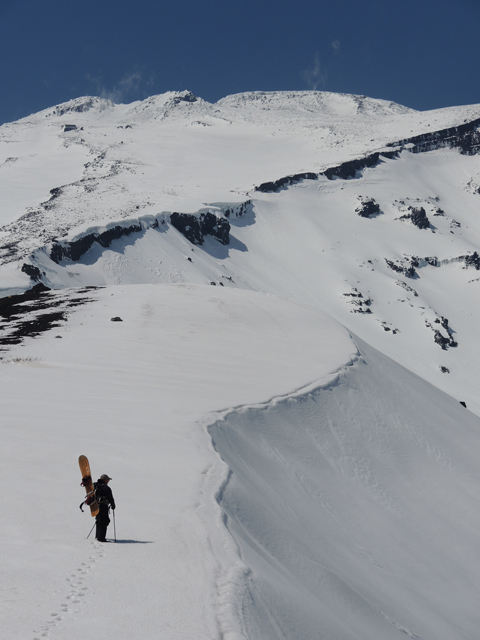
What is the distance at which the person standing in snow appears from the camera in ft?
23.6

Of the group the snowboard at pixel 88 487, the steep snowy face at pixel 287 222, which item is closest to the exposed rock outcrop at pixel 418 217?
the steep snowy face at pixel 287 222

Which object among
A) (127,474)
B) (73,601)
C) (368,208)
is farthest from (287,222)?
(73,601)

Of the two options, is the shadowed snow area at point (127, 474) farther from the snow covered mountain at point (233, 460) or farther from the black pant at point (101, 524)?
the black pant at point (101, 524)

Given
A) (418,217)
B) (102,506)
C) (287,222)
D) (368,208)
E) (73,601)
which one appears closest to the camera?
(73,601)

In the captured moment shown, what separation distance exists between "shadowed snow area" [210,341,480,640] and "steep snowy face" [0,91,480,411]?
146 ft

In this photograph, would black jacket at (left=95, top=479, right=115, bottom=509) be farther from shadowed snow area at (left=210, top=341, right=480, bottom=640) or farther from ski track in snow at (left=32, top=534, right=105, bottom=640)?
shadowed snow area at (left=210, top=341, right=480, bottom=640)

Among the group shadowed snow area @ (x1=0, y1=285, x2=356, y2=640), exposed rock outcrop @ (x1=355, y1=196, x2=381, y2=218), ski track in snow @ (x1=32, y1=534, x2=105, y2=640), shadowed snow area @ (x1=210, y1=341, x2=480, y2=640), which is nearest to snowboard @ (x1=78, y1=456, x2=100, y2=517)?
shadowed snow area @ (x1=0, y1=285, x2=356, y2=640)

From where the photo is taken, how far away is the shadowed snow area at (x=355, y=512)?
823cm

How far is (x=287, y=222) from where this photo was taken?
119500mm

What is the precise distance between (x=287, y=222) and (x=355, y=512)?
109m

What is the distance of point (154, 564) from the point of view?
265 inches

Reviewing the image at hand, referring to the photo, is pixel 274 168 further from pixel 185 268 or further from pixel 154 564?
pixel 154 564

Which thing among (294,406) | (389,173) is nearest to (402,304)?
(389,173)

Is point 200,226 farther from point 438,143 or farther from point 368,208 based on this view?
point 438,143
